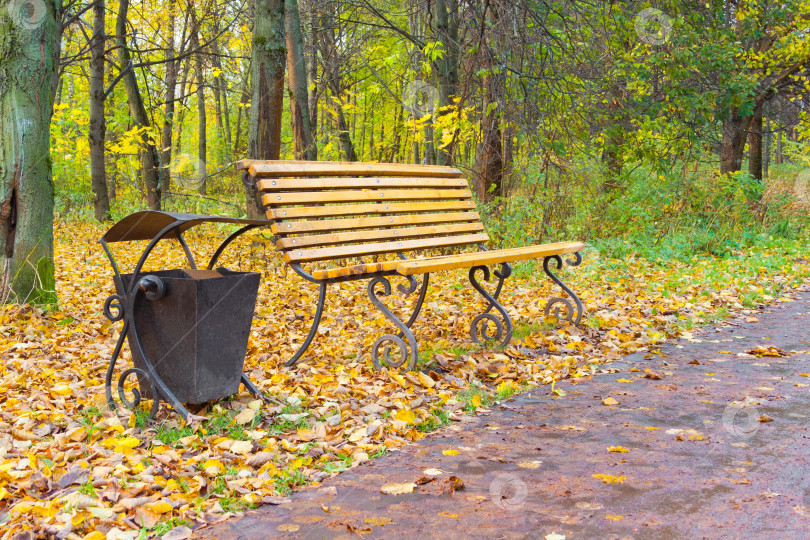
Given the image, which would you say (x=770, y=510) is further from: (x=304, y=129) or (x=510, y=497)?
(x=304, y=129)

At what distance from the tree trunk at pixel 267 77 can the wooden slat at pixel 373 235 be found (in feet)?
7.35

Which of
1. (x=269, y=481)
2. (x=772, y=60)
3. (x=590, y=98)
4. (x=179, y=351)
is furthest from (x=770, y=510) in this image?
(x=772, y=60)

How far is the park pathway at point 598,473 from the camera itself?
6.79 ft

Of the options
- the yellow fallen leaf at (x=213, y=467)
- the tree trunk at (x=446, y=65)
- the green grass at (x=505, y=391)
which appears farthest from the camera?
the tree trunk at (x=446, y=65)

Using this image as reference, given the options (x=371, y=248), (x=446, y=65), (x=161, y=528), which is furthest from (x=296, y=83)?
(x=161, y=528)

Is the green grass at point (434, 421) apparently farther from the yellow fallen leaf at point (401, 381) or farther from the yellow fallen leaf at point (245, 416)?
the yellow fallen leaf at point (245, 416)

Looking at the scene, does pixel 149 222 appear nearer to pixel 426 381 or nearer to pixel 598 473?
pixel 426 381

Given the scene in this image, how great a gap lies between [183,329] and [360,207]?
1851 mm

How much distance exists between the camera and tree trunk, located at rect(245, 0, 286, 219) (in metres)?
6.51

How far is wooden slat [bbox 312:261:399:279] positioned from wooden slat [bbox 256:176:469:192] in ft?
1.94

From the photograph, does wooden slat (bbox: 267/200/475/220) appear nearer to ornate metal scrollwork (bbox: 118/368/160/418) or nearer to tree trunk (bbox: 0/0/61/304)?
ornate metal scrollwork (bbox: 118/368/160/418)

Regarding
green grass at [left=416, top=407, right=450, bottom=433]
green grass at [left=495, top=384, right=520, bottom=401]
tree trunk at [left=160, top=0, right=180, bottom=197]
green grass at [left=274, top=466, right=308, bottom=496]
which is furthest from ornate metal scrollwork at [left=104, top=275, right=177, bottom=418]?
tree trunk at [left=160, top=0, right=180, bottom=197]

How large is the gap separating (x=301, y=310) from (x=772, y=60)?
36.0 feet

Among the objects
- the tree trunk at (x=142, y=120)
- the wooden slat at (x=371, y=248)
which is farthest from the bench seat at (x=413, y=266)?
the tree trunk at (x=142, y=120)
